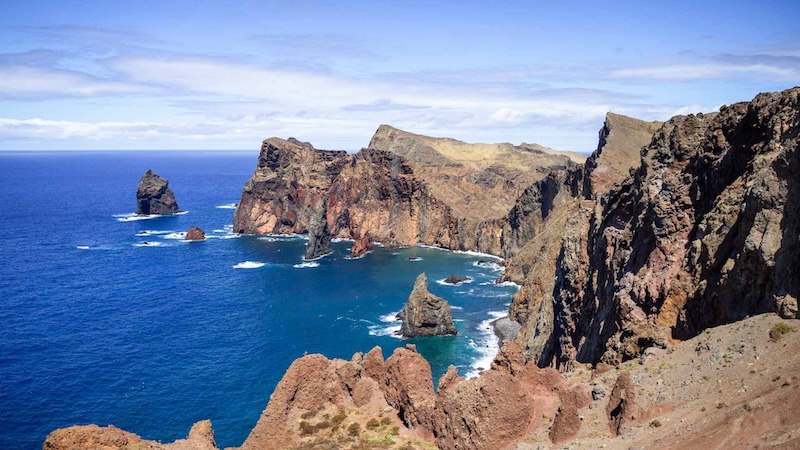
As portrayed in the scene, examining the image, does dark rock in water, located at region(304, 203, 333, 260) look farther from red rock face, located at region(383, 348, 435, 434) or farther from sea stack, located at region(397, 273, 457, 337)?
red rock face, located at region(383, 348, 435, 434)

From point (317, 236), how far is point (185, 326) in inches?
2765

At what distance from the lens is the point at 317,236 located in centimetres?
18362

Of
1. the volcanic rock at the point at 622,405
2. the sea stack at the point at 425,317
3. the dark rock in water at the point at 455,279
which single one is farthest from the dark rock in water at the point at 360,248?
the volcanic rock at the point at 622,405

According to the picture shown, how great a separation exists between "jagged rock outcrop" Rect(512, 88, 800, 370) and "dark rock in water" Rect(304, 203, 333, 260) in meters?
123

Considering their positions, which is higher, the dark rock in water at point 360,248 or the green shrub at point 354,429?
the green shrub at point 354,429

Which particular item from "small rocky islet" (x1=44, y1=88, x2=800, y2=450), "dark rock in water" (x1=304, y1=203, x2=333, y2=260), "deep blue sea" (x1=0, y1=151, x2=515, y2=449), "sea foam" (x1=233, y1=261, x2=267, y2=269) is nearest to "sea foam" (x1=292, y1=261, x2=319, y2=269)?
"deep blue sea" (x1=0, y1=151, x2=515, y2=449)

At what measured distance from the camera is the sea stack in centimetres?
11112

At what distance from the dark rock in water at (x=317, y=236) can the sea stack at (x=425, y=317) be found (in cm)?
7315

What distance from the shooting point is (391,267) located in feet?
562

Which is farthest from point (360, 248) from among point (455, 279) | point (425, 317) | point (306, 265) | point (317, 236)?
point (425, 317)

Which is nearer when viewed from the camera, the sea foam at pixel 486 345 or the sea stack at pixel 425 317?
the sea foam at pixel 486 345

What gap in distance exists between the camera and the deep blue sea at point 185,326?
83.1 metres

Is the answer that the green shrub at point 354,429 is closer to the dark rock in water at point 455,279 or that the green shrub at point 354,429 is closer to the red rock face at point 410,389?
the red rock face at point 410,389

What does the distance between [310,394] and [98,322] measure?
87.6 meters
